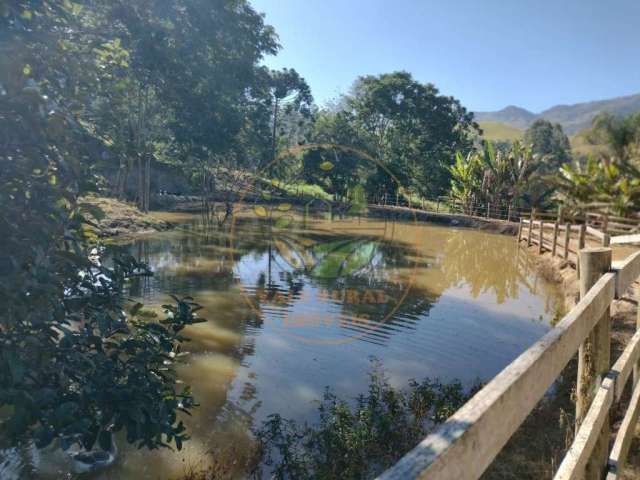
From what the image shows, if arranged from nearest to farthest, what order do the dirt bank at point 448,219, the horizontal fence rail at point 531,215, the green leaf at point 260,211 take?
1. the horizontal fence rail at point 531,215
2. the dirt bank at point 448,219
3. the green leaf at point 260,211

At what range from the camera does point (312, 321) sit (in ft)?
26.8

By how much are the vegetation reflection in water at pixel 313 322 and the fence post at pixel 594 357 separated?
8.80 feet

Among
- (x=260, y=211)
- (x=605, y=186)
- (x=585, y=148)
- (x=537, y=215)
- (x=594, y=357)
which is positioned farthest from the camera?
(x=585, y=148)

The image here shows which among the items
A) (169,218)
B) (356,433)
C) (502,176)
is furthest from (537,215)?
(356,433)

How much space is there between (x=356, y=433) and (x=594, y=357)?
7.94 feet

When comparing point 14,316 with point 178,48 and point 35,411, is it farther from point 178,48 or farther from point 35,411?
point 178,48

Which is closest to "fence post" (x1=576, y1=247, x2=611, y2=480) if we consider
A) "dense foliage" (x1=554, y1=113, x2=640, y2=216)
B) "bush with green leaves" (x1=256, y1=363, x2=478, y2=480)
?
"bush with green leaves" (x1=256, y1=363, x2=478, y2=480)

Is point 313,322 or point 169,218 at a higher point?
point 169,218

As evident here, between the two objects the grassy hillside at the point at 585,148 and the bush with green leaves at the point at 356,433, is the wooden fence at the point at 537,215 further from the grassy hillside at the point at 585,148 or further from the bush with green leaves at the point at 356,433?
the grassy hillside at the point at 585,148

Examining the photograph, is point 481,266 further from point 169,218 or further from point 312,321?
point 169,218

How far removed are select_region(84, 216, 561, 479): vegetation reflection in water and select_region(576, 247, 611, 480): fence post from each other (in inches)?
106

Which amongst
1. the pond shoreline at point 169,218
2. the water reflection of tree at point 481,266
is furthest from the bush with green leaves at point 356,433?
the pond shoreline at point 169,218

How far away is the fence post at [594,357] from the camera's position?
7.53 feet

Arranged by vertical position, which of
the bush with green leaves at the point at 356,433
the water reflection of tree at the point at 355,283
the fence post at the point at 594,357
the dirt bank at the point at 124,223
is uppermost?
the fence post at the point at 594,357
